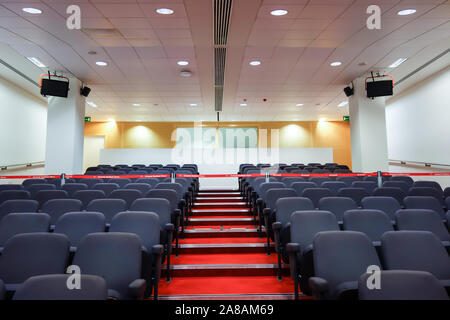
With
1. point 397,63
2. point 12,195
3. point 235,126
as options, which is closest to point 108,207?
point 12,195

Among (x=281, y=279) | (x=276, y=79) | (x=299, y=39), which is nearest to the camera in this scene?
(x=281, y=279)

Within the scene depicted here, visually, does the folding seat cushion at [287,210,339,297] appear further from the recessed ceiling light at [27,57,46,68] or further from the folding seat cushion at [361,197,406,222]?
the recessed ceiling light at [27,57,46,68]

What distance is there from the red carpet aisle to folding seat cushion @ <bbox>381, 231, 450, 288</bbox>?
→ 3.48 feet

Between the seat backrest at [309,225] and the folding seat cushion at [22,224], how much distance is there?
8.23ft

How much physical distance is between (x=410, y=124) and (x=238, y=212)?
7502mm

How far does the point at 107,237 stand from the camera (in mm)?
2285

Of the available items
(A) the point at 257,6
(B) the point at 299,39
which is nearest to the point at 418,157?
(B) the point at 299,39

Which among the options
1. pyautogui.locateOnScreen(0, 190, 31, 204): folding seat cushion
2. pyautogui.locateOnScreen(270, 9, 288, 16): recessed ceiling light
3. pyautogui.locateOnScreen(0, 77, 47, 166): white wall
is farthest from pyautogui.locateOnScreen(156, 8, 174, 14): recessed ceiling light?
pyautogui.locateOnScreen(0, 77, 47, 166): white wall

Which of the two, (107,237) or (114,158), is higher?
(114,158)

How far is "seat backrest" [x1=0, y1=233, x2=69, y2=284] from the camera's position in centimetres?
219

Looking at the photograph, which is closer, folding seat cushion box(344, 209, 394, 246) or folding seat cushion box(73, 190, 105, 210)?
folding seat cushion box(344, 209, 394, 246)

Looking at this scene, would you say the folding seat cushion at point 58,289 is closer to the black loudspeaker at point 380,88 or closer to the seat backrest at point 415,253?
the seat backrest at point 415,253
